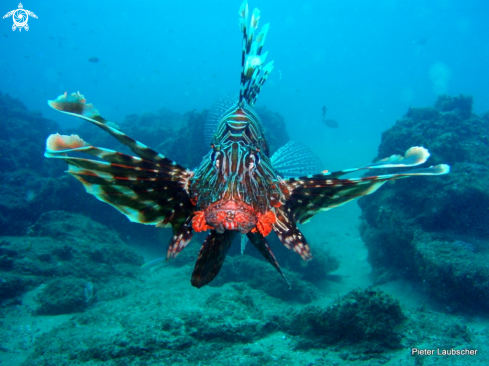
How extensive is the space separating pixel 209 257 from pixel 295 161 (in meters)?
2.17

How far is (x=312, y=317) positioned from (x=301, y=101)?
91214 mm

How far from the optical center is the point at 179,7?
15588 centimetres

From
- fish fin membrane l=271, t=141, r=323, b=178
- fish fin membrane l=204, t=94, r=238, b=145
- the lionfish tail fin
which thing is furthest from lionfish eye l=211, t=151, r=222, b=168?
fish fin membrane l=204, t=94, r=238, b=145

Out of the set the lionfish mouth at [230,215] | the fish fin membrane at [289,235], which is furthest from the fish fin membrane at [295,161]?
the lionfish mouth at [230,215]

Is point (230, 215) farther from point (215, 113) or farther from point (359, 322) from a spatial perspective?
point (215, 113)

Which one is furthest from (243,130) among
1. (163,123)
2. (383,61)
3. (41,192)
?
(383,61)

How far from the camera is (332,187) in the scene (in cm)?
202

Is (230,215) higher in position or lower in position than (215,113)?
lower

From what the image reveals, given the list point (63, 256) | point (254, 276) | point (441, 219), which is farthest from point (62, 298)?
point (441, 219)

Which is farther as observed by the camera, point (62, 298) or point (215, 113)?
point (62, 298)

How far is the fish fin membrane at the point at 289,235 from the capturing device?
2063mm

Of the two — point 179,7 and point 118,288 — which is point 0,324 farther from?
point 179,7

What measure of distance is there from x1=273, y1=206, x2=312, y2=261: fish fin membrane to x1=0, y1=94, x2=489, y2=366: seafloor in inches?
104

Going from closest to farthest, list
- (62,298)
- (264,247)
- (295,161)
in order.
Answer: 1. (264,247)
2. (295,161)
3. (62,298)
